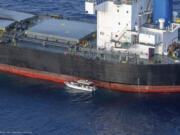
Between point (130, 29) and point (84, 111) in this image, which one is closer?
point (84, 111)

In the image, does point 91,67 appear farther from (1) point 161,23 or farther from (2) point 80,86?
(1) point 161,23

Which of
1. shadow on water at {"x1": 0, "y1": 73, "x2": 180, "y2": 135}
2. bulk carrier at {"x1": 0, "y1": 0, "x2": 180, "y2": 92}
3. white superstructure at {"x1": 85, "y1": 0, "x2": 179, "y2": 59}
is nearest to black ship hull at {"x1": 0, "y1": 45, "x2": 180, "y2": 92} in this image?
bulk carrier at {"x1": 0, "y1": 0, "x2": 180, "y2": 92}

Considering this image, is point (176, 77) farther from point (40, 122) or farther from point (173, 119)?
point (40, 122)

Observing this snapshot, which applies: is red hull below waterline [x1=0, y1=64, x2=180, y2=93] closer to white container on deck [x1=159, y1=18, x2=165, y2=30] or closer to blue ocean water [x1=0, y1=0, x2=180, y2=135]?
blue ocean water [x1=0, y1=0, x2=180, y2=135]

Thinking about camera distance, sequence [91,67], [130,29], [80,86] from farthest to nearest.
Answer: [91,67], [80,86], [130,29]

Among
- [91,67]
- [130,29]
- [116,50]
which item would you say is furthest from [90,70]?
[130,29]

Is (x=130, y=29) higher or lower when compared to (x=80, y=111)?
higher

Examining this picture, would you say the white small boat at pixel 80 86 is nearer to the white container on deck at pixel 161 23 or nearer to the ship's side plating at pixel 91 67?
the ship's side plating at pixel 91 67

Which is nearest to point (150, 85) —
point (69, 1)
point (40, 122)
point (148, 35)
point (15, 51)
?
point (148, 35)
